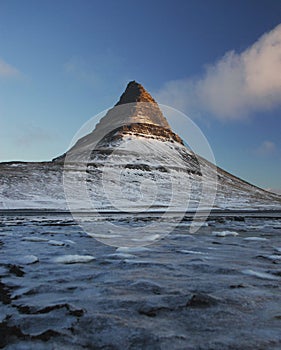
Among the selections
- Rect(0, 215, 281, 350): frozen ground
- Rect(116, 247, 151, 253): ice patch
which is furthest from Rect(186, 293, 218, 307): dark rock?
Rect(116, 247, 151, 253): ice patch

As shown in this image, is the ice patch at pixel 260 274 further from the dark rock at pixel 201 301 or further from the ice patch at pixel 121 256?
the ice patch at pixel 121 256

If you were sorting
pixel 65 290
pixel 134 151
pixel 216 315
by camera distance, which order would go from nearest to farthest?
pixel 216 315 < pixel 65 290 < pixel 134 151

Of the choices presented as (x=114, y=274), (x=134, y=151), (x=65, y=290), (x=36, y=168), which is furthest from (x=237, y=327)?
(x=134, y=151)

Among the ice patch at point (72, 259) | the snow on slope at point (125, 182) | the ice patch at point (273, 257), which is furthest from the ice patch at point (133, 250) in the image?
the snow on slope at point (125, 182)

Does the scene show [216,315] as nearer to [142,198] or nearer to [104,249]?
[104,249]

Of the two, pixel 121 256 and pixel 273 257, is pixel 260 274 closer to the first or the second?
pixel 273 257

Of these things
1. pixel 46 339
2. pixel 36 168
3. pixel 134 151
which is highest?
pixel 134 151

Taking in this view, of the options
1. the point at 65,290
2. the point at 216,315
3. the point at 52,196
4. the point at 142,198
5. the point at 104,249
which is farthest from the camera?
the point at 142,198
